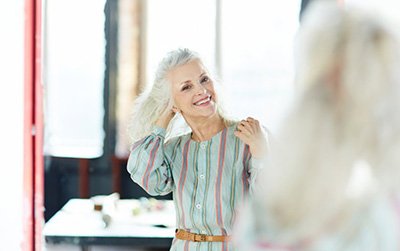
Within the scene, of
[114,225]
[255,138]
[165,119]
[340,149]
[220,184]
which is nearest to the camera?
[340,149]

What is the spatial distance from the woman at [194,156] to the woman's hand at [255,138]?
2 cm

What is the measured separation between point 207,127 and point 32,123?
0.76m

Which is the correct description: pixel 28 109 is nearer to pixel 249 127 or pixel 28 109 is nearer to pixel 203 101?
pixel 203 101

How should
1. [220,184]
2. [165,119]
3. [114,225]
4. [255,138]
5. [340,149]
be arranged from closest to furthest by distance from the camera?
[340,149] → [255,138] → [220,184] → [165,119] → [114,225]

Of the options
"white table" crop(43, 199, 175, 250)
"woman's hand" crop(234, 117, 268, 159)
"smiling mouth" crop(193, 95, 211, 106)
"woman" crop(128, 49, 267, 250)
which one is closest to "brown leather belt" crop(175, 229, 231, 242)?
"woman" crop(128, 49, 267, 250)

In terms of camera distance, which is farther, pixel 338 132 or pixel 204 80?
pixel 204 80

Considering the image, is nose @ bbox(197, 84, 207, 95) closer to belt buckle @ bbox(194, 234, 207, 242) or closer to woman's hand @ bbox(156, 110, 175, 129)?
woman's hand @ bbox(156, 110, 175, 129)

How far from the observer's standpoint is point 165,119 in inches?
95.1

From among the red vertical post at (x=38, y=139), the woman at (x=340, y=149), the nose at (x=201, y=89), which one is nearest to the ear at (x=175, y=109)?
the nose at (x=201, y=89)

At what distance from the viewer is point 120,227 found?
3.28 metres

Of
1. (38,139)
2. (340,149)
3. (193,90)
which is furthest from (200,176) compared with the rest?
(340,149)

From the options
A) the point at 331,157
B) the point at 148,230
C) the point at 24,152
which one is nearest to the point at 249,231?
the point at 331,157

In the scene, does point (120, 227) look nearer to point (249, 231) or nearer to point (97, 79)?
point (97, 79)
